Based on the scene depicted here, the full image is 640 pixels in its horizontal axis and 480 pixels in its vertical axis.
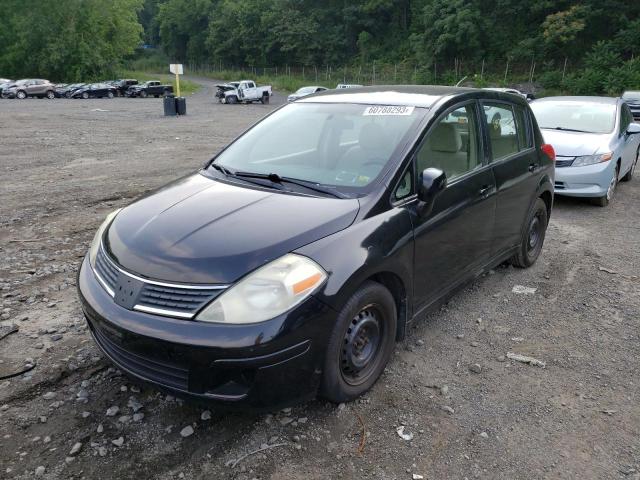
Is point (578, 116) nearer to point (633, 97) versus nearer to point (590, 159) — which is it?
point (590, 159)

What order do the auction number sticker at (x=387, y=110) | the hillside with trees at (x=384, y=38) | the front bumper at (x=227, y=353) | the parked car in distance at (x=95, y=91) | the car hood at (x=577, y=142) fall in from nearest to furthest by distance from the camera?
the front bumper at (x=227, y=353)
the auction number sticker at (x=387, y=110)
the car hood at (x=577, y=142)
the hillside with trees at (x=384, y=38)
the parked car in distance at (x=95, y=91)

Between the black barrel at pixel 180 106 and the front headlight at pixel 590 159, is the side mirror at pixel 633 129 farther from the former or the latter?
the black barrel at pixel 180 106

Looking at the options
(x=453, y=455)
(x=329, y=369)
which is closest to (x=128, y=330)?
(x=329, y=369)

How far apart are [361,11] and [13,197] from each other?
2594 inches

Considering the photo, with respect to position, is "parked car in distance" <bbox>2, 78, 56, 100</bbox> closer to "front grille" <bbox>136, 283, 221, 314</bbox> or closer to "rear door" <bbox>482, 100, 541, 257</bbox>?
"rear door" <bbox>482, 100, 541, 257</bbox>

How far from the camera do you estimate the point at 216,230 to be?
2.77 metres

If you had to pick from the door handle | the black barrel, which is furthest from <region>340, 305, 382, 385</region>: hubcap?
the black barrel

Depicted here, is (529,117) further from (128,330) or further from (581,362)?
(128,330)

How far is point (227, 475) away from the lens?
2.48 m

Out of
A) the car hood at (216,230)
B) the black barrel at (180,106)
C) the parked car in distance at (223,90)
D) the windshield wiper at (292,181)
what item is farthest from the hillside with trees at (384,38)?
the car hood at (216,230)

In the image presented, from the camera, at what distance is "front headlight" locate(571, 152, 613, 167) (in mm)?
7289

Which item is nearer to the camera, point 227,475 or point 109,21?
point 227,475

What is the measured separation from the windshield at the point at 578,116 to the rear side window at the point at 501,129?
13.3 feet

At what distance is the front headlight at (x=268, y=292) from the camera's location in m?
2.40
